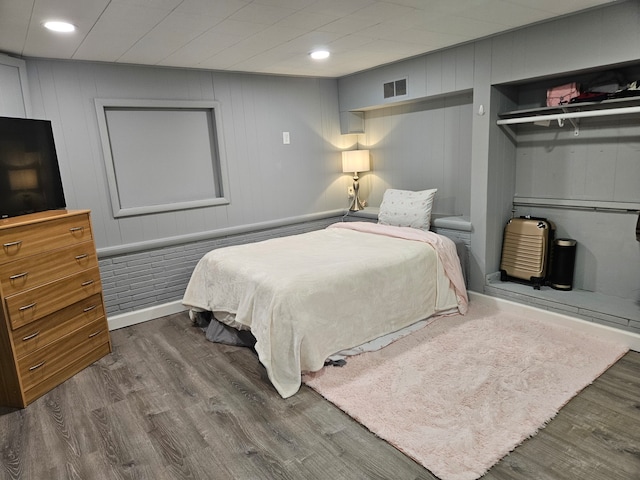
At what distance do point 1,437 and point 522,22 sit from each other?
4232mm

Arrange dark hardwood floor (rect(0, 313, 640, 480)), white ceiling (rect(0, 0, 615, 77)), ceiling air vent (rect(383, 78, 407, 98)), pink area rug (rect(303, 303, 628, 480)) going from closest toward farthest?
dark hardwood floor (rect(0, 313, 640, 480))
pink area rug (rect(303, 303, 628, 480))
white ceiling (rect(0, 0, 615, 77))
ceiling air vent (rect(383, 78, 407, 98))

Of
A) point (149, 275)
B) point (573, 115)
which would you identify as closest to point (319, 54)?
point (573, 115)

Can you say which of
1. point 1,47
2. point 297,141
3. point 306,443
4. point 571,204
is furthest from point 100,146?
point 571,204

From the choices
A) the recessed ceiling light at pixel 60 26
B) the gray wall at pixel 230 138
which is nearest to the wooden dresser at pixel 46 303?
the gray wall at pixel 230 138

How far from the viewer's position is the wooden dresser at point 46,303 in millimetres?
2521

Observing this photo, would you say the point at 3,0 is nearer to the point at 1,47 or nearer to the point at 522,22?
the point at 1,47

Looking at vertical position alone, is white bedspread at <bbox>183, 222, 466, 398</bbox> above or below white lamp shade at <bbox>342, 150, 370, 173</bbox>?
below

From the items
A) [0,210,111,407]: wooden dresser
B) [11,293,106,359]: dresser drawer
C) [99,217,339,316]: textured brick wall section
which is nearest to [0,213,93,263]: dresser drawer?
[0,210,111,407]: wooden dresser

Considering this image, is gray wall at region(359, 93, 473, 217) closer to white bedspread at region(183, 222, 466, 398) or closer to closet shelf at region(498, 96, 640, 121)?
closet shelf at region(498, 96, 640, 121)

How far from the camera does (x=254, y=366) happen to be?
294 centimetres

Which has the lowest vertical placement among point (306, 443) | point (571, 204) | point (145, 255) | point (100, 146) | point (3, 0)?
point (306, 443)

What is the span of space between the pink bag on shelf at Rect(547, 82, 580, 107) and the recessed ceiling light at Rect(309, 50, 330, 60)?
6.08 ft

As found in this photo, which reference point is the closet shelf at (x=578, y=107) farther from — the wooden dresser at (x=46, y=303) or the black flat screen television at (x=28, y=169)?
the black flat screen television at (x=28, y=169)

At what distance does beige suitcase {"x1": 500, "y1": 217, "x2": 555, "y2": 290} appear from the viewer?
3.48 metres
